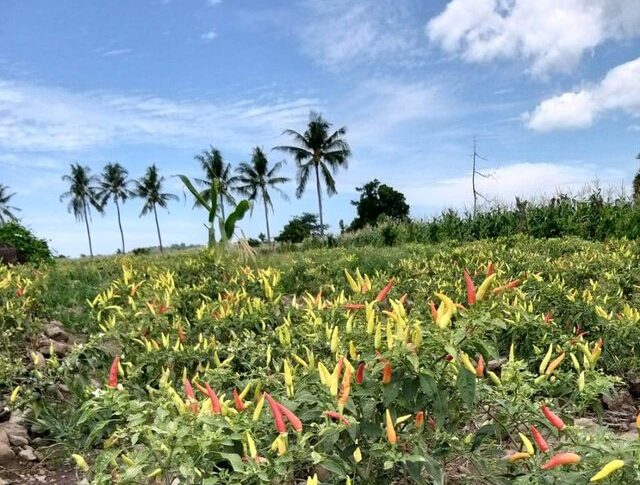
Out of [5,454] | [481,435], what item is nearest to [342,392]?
[481,435]

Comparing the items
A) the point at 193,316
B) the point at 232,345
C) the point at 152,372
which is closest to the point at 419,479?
the point at 232,345

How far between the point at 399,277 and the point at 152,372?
2.89 meters

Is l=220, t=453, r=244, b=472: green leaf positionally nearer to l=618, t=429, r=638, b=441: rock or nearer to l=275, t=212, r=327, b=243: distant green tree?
l=618, t=429, r=638, b=441: rock

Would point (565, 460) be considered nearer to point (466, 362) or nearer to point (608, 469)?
point (608, 469)

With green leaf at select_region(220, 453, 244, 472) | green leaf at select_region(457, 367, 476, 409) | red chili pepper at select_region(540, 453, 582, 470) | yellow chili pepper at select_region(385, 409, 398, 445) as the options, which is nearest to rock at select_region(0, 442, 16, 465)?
green leaf at select_region(220, 453, 244, 472)

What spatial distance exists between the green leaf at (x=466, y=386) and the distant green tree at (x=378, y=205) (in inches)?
1751

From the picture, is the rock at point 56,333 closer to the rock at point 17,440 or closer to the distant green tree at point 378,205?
the rock at point 17,440

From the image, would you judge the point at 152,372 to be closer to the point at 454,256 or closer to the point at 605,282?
the point at 605,282

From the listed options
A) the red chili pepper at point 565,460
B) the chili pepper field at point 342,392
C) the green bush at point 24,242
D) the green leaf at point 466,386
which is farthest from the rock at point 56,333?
the green bush at point 24,242

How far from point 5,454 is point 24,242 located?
13.1m

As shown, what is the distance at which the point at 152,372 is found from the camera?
8.98 ft

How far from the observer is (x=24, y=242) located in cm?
1470

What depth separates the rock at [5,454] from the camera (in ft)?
9.62

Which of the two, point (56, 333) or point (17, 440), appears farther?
point (56, 333)
